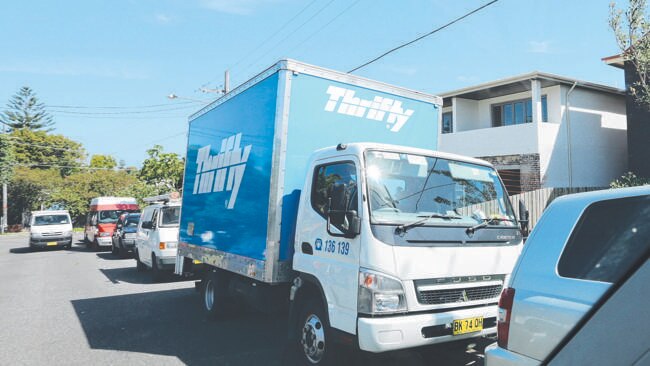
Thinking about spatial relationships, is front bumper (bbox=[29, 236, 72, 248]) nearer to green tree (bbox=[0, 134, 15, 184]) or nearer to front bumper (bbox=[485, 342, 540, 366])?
green tree (bbox=[0, 134, 15, 184])

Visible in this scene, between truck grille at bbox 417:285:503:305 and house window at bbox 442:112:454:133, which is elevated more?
house window at bbox 442:112:454:133

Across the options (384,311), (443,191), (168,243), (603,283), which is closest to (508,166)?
(168,243)

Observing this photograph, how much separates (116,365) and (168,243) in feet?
20.0

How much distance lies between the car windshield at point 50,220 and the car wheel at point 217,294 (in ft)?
62.8

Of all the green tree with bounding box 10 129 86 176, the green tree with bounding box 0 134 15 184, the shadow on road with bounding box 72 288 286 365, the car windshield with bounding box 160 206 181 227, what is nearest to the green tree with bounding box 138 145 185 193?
the car windshield with bounding box 160 206 181 227

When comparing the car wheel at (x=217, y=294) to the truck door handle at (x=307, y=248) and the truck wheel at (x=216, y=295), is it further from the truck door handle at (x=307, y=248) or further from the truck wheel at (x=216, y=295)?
the truck door handle at (x=307, y=248)

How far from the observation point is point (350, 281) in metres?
4.12

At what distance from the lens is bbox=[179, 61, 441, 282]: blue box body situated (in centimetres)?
526

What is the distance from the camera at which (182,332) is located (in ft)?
22.3

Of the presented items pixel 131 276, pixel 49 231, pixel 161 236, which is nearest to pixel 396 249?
pixel 161 236

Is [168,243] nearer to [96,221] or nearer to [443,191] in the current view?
[443,191]

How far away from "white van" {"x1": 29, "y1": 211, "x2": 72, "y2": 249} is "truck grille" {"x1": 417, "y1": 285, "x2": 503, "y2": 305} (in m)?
23.2

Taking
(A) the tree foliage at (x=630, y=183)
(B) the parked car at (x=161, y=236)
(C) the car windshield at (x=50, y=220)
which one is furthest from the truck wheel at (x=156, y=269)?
(C) the car windshield at (x=50, y=220)

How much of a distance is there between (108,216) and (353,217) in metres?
21.5
